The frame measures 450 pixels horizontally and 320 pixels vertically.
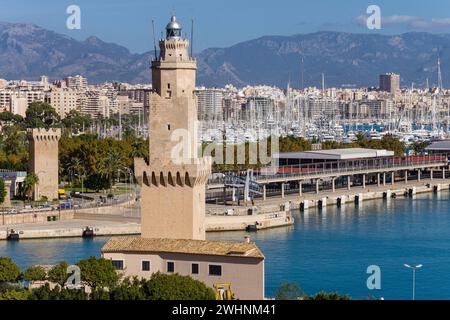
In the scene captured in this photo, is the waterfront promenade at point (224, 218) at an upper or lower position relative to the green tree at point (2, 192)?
lower

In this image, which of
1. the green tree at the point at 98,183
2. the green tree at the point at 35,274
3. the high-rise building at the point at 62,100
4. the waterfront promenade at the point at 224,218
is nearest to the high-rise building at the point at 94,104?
the high-rise building at the point at 62,100

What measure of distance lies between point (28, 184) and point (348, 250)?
1631cm

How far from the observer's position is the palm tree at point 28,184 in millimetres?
47688

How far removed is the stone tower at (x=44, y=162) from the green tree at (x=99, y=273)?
26176 mm

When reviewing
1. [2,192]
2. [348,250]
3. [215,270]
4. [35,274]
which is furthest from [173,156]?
[2,192]

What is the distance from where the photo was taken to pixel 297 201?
53875mm

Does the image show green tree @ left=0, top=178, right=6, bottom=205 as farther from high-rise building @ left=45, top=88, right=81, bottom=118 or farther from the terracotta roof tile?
high-rise building @ left=45, top=88, right=81, bottom=118

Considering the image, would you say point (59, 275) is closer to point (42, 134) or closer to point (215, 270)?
point (215, 270)

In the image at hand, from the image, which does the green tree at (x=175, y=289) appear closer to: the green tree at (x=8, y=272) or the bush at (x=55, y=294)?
the bush at (x=55, y=294)

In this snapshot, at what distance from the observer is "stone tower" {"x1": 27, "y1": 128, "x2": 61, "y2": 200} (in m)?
48.7

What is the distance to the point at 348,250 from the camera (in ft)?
125

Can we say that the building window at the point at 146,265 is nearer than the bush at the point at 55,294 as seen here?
No

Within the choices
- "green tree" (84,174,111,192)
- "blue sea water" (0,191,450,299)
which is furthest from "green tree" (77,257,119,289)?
"green tree" (84,174,111,192)

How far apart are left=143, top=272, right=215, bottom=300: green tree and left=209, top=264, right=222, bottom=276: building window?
6.55 ft
